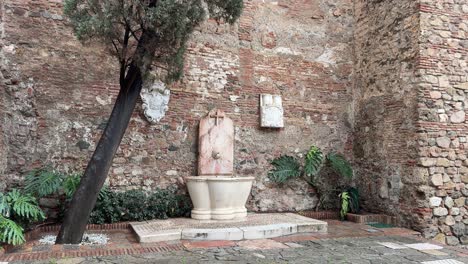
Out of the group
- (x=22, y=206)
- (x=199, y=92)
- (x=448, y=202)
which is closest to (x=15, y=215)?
(x=22, y=206)

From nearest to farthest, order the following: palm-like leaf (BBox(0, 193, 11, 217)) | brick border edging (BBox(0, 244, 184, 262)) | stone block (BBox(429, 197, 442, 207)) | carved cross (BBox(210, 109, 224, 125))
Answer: brick border edging (BBox(0, 244, 184, 262)) → palm-like leaf (BBox(0, 193, 11, 217)) → stone block (BBox(429, 197, 442, 207)) → carved cross (BBox(210, 109, 224, 125))

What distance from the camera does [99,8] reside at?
183 inches

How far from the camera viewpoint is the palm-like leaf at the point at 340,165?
22.9 feet

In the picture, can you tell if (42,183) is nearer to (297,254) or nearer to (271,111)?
(297,254)

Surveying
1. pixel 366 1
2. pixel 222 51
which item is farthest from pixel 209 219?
pixel 366 1

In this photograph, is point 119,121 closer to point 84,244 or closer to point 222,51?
point 84,244

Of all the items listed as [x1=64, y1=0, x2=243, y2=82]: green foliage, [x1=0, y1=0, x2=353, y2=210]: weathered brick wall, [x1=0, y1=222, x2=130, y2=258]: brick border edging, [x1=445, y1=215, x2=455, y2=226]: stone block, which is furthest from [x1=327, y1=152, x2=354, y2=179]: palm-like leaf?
[x1=0, y1=222, x2=130, y2=258]: brick border edging

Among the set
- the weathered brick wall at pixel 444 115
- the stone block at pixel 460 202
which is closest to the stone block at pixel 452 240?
the weathered brick wall at pixel 444 115

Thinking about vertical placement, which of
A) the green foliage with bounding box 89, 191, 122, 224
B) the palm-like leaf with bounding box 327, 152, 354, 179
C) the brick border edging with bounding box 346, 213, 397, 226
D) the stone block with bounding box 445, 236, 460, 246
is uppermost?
the palm-like leaf with bounding box 327, 152, 354, 179

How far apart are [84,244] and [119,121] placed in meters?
1.54

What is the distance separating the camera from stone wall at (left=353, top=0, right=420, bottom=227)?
5.98 metres

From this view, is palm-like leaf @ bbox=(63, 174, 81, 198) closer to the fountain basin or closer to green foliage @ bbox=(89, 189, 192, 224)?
green foliage @ bbox=(89, 189, 192, 224)

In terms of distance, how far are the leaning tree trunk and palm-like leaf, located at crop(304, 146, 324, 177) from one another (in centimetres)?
343

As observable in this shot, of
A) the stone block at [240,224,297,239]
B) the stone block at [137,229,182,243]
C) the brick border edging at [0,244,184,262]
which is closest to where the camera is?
the brick border edging at [0,244,184,262]
